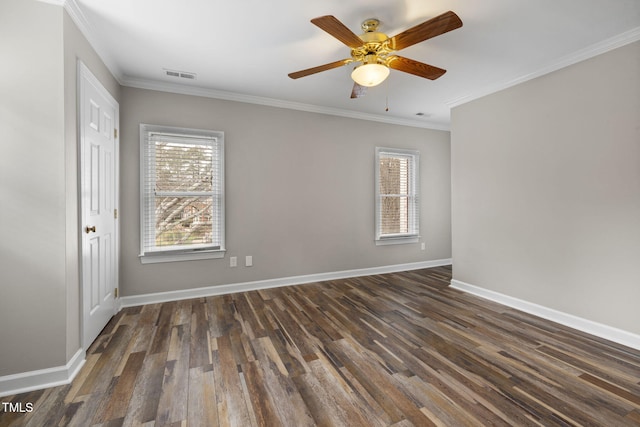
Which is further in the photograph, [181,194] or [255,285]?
[255,285]

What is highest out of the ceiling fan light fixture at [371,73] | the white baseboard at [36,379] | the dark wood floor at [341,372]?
the ceiling fan light fixture at [371,73]

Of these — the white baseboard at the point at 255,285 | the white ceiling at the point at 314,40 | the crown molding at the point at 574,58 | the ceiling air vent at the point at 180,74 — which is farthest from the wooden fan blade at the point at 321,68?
the white baseboard at the point at 255,285

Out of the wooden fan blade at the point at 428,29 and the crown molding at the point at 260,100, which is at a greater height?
the crown molding at the point at 260,100

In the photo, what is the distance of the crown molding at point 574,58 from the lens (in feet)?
7.77

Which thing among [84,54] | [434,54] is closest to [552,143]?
[434,54]

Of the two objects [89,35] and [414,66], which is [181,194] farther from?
[414,66]

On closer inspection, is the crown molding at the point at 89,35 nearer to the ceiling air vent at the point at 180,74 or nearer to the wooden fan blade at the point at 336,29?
the ceiling air vent at the point at 180,74

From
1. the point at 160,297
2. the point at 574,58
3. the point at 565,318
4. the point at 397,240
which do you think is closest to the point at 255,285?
the point at 160,297

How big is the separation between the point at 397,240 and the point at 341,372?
3.19 metres

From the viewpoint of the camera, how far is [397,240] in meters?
4.90

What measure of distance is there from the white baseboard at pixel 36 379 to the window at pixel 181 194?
1555mm

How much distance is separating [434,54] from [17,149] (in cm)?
340

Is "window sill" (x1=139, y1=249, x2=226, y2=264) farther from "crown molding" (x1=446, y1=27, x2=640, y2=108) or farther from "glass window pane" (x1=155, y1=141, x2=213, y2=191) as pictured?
"crown molding" (x1=446, y1=27, x2=640, y2=108)

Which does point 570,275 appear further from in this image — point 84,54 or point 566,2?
point 84,54
